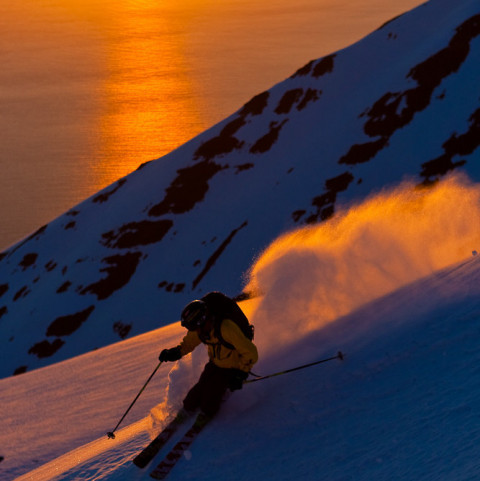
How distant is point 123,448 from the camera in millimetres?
8438

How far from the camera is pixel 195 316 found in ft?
26.8

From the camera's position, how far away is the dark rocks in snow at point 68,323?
2437 inches

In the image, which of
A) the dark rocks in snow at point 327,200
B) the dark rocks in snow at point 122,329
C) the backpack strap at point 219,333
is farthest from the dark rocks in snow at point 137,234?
the backpack strap at point 219,333

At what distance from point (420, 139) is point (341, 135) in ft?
35.9

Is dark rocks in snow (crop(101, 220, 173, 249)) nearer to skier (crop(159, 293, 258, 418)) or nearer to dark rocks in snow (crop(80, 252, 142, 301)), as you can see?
dark rocks in snow (crop(80, 252, 142, 301))

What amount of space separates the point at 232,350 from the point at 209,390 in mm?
627

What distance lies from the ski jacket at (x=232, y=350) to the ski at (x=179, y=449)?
2.58 feet

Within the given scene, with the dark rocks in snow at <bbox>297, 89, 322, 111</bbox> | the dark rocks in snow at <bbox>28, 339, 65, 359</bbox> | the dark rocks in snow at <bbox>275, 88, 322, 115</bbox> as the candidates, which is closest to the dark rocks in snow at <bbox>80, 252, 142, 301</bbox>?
the dark rocks in snow at <bbox>28, 339, 65, 359</bbox>

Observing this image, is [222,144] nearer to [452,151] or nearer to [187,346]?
[452,151]

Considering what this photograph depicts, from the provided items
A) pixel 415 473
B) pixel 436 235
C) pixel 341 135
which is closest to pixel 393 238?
pixel 436 235

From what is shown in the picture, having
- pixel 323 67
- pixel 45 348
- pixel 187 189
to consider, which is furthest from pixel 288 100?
pixel 45 348

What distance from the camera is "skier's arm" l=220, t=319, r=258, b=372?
27.2 feet

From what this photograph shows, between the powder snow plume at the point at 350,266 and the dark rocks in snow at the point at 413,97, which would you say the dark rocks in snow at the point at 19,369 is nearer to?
the dark rocks in snow at the point at 413,97

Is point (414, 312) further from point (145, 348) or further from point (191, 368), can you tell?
point (145, 348)
